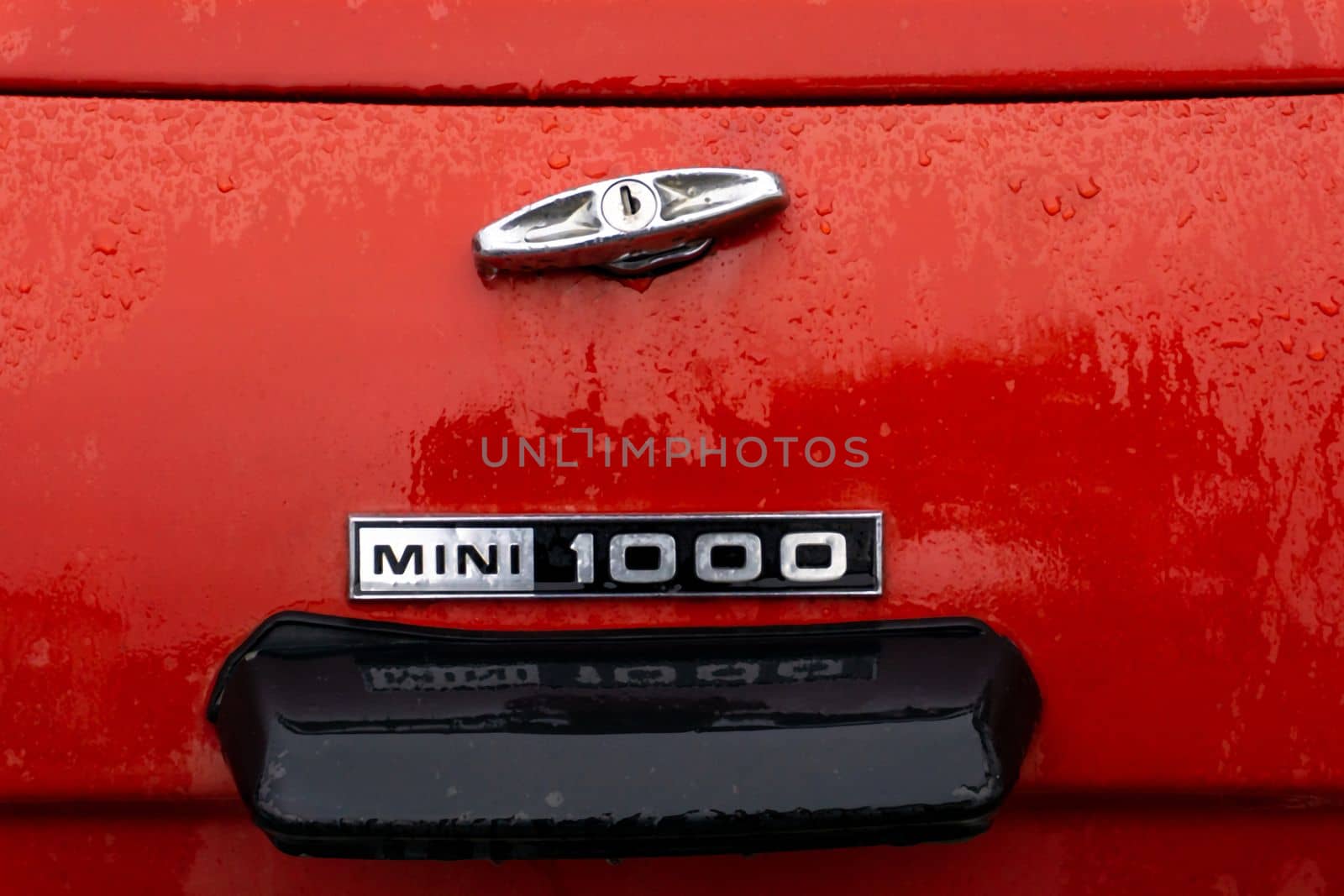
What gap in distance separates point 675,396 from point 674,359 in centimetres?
4

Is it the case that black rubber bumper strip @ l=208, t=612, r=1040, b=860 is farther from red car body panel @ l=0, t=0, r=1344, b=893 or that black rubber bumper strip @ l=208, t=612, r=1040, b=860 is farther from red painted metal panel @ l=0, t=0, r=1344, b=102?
red painted metal panel @ l=0, t=0, r=1344, b=102

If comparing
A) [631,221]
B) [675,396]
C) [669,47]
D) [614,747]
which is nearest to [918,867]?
[614,747]

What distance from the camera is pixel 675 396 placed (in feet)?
3.53

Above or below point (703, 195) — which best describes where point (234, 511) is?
below

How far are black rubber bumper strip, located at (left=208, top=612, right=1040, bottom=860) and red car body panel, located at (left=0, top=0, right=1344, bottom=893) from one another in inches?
2.9

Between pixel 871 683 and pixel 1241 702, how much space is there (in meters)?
0.38

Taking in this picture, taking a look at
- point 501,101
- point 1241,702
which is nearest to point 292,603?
point 501,101

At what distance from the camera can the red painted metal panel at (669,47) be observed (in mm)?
1086

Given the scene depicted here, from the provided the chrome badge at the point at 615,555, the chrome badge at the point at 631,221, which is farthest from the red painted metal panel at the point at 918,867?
the chrome badge at the point at 631,221

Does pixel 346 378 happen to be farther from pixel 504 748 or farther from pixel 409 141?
pixel 504 748

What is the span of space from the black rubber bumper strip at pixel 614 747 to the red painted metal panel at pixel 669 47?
0.55m

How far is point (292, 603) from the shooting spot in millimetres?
1068

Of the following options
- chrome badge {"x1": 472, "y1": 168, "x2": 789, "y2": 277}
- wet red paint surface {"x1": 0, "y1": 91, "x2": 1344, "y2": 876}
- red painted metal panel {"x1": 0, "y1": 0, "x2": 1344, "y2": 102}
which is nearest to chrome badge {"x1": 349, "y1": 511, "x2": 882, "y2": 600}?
wet red paint surface {"x1": 0, "y1": 91, "x2": 1344, "y2": 876}

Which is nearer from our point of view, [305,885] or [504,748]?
[504,748]
